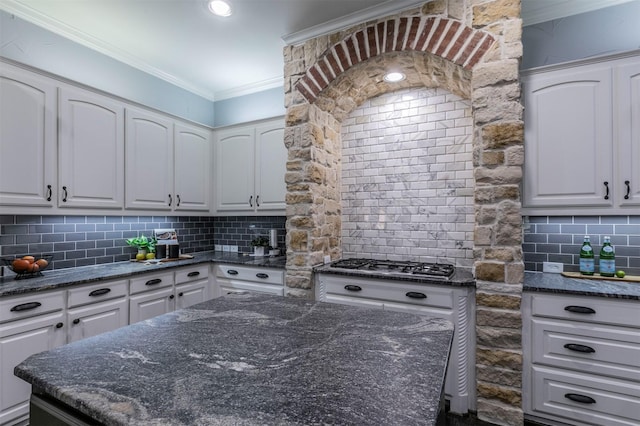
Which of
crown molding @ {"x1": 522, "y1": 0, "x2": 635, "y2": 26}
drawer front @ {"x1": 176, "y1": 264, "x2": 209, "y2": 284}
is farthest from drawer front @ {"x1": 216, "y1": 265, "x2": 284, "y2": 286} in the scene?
crown molding @ {"x1": 522, "y1": 0, "x2": 635, "y2": 26}

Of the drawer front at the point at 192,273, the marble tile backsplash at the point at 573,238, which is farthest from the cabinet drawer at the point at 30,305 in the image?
the marble tile backsplash at the point at 573,238

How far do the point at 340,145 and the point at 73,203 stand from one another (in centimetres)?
241

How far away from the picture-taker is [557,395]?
2037 mm

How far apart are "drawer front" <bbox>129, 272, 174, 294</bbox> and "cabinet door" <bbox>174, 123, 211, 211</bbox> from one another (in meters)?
0.82

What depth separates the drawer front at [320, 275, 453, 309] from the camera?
2.29 metres

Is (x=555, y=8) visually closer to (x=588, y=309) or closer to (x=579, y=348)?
(x=588, y=309)

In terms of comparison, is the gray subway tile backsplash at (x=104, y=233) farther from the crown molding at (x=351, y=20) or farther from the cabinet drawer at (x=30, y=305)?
the crown molding at (x=351, y=20)

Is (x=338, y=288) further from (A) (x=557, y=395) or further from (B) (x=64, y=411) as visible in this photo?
(B) (x=64, y=411)

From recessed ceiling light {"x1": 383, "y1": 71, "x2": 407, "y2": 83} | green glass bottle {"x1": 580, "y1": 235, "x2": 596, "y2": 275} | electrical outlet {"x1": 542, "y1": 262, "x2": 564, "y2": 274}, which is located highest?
recessed ceiling light {"x1": 383, "y1": 71, "x2": 407, "y2": 83}

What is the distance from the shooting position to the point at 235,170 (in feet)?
11.9

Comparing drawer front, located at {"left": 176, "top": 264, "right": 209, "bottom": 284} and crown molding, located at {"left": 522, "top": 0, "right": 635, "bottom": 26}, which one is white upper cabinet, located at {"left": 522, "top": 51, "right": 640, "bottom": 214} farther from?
drawer front, located at {"left": 176, "top": 264, "right": 209, "bottom": 284}

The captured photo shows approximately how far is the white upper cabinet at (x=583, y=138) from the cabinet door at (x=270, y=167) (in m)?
2.15

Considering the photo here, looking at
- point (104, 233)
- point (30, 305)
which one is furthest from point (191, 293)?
point (30, 305)

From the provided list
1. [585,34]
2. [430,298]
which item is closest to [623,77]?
[585,34]
